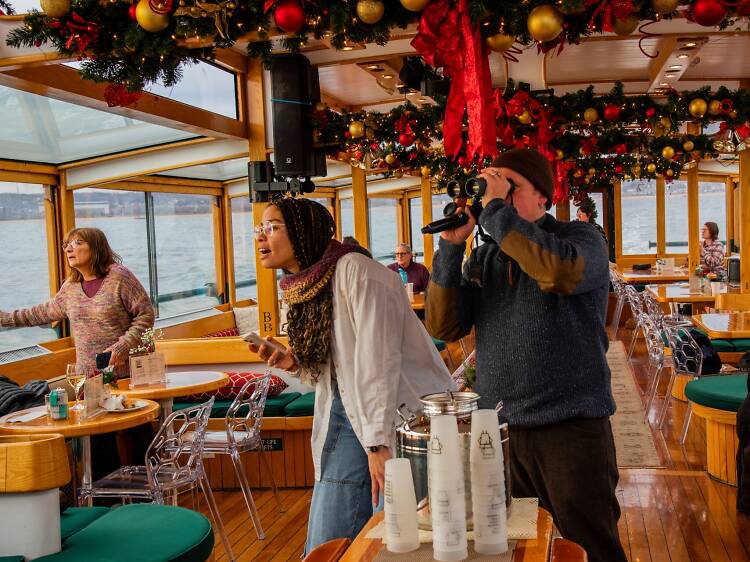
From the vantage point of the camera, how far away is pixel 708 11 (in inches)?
134

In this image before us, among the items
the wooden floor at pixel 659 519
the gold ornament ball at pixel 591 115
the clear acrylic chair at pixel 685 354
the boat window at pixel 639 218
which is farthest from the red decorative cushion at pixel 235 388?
the boat window at pixel 639 218

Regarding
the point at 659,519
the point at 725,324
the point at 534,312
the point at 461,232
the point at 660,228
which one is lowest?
the point at 659,519

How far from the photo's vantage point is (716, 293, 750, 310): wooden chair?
781 centimetres

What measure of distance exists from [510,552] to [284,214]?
128cm

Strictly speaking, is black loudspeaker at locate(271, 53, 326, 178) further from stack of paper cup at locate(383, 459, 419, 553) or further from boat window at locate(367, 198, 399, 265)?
boat window at locate(367, 198, 399, 265)

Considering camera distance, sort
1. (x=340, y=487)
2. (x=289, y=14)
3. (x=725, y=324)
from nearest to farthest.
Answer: (x=340, y=487) < (x=289, y=14) < (x=725, y=324)

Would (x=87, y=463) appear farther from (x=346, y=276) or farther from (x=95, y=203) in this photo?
(x=95, y=203)

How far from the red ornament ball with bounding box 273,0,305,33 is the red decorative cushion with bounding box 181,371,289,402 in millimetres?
3470

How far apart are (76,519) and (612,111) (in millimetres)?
5357

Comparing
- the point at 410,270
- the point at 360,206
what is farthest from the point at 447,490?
the point at 360,206

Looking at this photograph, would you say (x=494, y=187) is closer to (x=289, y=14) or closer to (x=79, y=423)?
(x=289, y=14)

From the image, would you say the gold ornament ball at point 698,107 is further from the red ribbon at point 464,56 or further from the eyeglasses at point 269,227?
the eyeglasses at point 269,227

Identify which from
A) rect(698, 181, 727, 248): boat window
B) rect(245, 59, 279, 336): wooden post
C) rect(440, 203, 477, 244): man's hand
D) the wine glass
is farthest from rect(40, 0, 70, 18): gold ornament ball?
rect(698, 181, 727, 248): boat window

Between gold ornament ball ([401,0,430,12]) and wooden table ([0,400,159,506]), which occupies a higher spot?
gold ornament ball ([401,0,430,12])
